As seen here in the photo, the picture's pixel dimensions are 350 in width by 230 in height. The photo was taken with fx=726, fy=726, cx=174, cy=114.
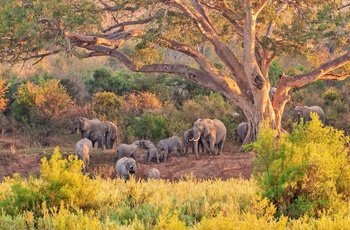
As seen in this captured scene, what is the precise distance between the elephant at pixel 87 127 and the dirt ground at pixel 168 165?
1.77 m

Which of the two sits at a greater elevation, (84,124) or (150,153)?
(84,124)

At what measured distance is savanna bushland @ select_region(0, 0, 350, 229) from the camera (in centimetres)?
905

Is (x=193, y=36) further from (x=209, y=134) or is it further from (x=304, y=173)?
(x=304, y=173)

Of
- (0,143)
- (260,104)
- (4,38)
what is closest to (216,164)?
(260,104)

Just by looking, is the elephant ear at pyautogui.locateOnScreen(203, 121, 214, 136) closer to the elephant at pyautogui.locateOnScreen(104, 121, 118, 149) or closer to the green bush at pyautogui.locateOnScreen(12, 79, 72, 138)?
the elephant at pyautogui.locateOnScreen(104, 121, 118, 149)

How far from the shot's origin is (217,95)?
26.5 metres

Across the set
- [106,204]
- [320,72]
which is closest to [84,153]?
[320,72]

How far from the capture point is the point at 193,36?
20797 millimetres

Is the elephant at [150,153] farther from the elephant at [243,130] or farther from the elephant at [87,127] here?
the elephant at [243,130]

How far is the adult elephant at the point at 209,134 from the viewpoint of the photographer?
64.5 feet

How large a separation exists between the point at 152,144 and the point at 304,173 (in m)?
10.1

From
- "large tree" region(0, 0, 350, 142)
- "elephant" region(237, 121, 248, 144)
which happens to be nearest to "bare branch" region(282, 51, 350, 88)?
"large tree" region(0, 0, 350, 142)

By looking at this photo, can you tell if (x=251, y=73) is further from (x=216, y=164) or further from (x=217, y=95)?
Answer: (x=217, y=95)

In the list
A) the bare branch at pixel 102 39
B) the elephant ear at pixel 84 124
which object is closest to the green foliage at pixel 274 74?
the elephant ear at pixel 84 124
